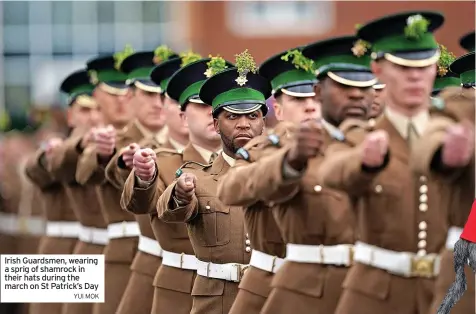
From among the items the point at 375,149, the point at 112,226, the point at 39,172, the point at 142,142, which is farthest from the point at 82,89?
the point at 375,149

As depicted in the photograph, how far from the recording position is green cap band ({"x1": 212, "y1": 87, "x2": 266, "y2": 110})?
8.27 meters

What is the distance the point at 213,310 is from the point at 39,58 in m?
27.4

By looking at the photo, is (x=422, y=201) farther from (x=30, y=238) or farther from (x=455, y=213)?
(x=30, y=238)

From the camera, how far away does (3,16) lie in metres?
35.0

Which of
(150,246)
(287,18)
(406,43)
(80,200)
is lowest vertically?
(287,18)

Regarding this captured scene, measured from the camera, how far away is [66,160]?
447 inches

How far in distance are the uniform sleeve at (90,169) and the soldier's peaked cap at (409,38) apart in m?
4.20

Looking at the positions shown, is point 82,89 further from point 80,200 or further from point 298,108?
point 298,108

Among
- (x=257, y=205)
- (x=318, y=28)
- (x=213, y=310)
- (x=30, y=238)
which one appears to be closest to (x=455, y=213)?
(x=257, y=205)

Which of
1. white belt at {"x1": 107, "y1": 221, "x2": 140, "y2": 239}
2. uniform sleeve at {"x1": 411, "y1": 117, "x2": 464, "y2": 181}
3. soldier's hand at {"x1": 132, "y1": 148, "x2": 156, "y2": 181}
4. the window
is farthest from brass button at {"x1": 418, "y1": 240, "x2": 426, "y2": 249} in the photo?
the window

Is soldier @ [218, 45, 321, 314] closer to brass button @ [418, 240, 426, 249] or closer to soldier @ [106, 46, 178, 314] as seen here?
brass button @ [418, 240, 426, 249]

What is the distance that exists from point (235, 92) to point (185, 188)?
2.34 ft

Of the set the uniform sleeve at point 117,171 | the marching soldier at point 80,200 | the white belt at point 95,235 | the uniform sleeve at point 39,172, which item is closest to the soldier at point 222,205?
the uniform sleeve at point 117,171

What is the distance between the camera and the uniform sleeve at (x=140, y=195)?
28.4 ft
